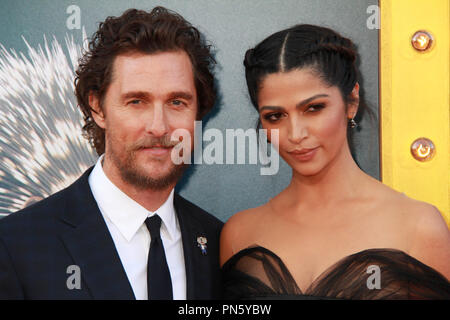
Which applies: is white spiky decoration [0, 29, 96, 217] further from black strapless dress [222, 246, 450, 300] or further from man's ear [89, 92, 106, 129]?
black strapless dress [222, 246, 450, 300]

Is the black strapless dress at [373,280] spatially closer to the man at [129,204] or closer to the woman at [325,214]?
the woman at [325,214]

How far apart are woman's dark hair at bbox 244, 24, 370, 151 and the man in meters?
0.29

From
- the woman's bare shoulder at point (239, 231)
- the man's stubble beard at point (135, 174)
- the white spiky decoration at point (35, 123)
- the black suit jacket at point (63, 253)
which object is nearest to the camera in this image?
the black suit jacket at point (63, 253)

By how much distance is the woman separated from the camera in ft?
4.91

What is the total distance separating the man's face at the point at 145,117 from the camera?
1.65 m

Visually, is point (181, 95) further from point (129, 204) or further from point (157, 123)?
point (129, 204)

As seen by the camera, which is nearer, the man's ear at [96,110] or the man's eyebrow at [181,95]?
the man's eyebrow at [181,95]

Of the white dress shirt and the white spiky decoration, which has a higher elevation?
the white spiky decoration

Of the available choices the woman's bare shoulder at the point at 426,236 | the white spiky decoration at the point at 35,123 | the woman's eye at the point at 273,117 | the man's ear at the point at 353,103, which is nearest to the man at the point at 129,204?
the white spiky decoration at the point at 35,123

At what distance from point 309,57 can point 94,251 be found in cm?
93

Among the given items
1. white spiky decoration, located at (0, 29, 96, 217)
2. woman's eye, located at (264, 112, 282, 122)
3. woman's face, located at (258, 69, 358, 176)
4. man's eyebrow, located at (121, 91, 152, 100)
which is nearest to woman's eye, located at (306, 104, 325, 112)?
woman's face, located at (258, 69, 358, 176)

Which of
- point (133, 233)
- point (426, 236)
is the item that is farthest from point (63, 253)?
point (426, 236)

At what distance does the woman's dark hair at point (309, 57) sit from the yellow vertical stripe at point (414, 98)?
0.31m

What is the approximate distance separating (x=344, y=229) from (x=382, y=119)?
0.55m
